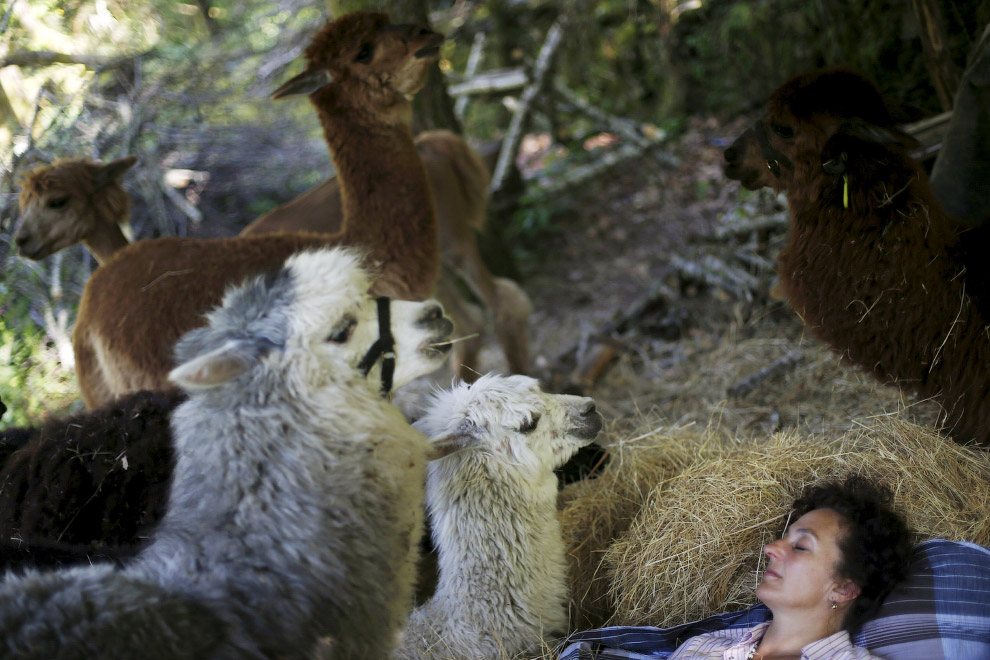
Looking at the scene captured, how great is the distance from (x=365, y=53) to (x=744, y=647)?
11.5 ft

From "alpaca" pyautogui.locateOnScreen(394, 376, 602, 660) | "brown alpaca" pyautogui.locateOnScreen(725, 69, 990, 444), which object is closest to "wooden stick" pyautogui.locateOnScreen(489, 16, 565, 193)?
"brown alpaca" pyautogui.locateOnScreen(725, 69, 990, 444)

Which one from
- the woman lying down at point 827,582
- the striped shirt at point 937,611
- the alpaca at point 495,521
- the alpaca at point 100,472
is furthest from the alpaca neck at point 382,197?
the woman lying down at point 827,582

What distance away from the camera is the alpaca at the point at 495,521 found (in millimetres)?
2629

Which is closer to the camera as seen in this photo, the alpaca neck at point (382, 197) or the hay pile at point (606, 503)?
the hay pile at point (606, 503)

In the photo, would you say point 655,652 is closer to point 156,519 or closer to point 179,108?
point 156,519

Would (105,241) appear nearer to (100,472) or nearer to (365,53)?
(365,53)

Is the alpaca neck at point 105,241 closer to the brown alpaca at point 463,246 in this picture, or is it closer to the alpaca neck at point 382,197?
the brown alpaca at point 463,246

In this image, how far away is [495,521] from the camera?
106 inches

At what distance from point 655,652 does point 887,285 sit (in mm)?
1763

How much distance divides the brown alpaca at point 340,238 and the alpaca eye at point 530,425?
1330mm

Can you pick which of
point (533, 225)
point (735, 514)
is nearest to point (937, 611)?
point (735, 514)

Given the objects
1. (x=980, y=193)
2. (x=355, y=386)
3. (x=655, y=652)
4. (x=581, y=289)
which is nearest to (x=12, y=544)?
(x=355, y=386)

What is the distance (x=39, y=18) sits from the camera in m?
5.22

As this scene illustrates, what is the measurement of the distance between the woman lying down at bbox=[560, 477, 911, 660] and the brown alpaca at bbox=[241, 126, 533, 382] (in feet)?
9.80
